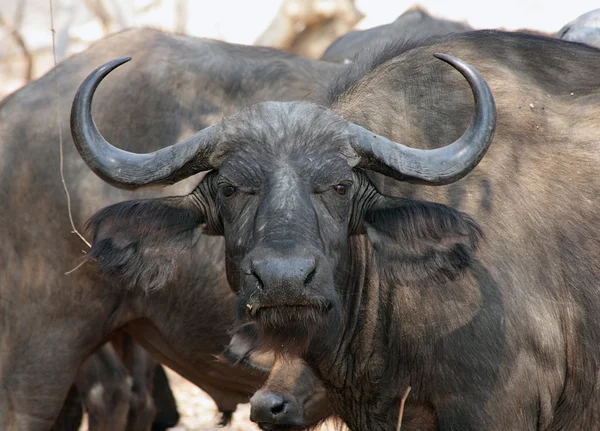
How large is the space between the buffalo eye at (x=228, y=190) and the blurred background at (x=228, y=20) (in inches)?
219

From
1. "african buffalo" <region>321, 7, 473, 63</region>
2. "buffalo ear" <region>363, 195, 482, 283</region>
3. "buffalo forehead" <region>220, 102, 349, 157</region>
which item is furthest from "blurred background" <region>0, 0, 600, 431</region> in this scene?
"buffalo forehead" <region>220, 102, 349, 157</region>

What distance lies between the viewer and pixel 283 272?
4.15 m

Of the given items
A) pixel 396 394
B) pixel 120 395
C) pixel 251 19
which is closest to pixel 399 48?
pixel 396 394

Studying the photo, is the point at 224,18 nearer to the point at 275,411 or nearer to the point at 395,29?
the point at 395,29

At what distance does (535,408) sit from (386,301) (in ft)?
2.77

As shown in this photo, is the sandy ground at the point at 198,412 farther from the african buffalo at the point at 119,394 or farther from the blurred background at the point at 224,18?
the blurred background at the point at 224,18

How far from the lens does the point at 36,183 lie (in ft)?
21.9

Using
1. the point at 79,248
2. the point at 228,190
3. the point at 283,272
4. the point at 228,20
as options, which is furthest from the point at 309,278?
the point at 228,20

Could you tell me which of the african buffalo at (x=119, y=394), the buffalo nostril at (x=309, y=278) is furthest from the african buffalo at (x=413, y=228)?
the african buffalo at (x=119, y=394)

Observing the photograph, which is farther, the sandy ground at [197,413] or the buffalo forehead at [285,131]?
the sandy ground at [197,413]

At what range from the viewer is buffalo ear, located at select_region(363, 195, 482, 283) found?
4.68 m

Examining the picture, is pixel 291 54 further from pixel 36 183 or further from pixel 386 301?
→ pixel 386 301

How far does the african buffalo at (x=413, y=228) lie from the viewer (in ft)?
15.1

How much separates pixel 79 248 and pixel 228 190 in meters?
2.20
